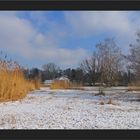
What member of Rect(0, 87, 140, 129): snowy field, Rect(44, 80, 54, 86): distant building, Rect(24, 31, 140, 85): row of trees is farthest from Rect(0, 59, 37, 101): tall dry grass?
Rect(24, 31, 140, 85): row of trees

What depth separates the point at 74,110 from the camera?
18.1 feet

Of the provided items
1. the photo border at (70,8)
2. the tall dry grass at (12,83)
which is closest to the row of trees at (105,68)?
the photo border at (70,8)

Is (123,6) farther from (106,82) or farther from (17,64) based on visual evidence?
(17,64)

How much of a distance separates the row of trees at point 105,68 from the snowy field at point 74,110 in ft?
0.45

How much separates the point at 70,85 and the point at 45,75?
47 cm

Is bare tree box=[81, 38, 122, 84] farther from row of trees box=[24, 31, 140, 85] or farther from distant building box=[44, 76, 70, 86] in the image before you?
distant building box=[44, 76, 70, 86]

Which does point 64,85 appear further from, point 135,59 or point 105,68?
point 135,59

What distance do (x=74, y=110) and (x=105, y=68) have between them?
Result: 0.63m

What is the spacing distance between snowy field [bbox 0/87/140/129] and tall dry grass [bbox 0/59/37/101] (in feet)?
0.47

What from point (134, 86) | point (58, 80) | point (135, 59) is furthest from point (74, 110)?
point (135, 59)

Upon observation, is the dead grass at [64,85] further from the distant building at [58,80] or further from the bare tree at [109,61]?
the bare tree at [109,61]

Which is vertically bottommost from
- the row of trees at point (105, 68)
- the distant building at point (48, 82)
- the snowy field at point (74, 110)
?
the snowy field at point (74, 110)

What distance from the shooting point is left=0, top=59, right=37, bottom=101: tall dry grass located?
20.3ft

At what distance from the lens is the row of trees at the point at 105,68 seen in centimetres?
537
